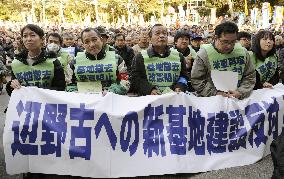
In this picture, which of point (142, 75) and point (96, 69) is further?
point (142, 75)

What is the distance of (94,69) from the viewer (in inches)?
200

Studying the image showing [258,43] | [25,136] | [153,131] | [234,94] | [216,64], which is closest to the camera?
[25,136]

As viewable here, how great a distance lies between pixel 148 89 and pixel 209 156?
109 centimetres

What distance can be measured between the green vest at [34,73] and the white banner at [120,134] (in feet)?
0.85

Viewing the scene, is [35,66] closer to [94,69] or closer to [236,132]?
[94,69]

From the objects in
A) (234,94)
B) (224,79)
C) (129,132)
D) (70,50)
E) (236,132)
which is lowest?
(236,132)

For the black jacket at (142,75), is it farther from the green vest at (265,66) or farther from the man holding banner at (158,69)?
the green vest at (265,66)

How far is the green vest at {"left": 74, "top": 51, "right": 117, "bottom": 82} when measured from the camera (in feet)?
16.6

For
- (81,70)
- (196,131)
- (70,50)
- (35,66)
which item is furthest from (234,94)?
(70,50)

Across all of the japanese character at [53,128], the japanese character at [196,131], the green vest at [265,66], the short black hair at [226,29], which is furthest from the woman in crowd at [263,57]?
the japanese character at [53,128]

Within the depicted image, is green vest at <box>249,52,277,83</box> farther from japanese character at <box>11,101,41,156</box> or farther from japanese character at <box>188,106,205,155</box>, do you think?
japanese character at <box>11,101,41,156</box>

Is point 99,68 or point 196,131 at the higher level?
point 99,68

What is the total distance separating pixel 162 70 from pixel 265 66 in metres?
1.63

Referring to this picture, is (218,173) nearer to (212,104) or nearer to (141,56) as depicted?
(212,104)
